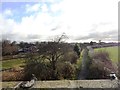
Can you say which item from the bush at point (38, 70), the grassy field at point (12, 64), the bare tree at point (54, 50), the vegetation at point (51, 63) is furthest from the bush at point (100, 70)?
the grassy field at point (12, 64)

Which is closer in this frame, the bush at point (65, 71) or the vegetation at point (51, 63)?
the vegetation at point (51, 63)

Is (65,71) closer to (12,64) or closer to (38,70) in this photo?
(38,70)

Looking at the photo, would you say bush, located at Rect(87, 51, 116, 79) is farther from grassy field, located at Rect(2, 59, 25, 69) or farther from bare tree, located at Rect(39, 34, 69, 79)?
grassy field, located at Rect(2, 59, 25, 69)

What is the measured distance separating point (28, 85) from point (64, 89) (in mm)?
742

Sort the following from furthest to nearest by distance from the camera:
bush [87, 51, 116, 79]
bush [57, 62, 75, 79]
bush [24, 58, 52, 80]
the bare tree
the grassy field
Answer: the grassy field, the bare tree, bush [87, 51, 116, 79], bush [57, 62, 75, 79], bush [24, 58, 52, 80]

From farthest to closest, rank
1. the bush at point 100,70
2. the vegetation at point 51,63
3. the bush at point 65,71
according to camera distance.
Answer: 1. the bush at point 100,70
2. the bush at point 65,71
3. the vegetation at point 51,63

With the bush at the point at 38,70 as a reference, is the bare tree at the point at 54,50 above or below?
above

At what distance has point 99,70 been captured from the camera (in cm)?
853

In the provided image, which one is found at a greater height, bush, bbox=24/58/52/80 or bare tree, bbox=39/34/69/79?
bare tree, bbox=39/34/69/79

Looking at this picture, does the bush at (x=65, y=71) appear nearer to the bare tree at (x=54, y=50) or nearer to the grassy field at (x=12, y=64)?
the bare tree at (x=54, y=50)

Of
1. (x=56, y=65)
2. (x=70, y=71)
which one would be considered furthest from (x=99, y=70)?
(x=56, y=65)

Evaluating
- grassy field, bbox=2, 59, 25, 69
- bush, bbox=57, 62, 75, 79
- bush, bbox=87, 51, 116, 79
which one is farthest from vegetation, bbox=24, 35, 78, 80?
grassy field, bbox=2, 59, 25, 69

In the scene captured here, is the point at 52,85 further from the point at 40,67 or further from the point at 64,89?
the point at 40,67

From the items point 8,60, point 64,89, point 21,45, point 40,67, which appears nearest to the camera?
point 64,89
